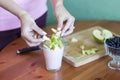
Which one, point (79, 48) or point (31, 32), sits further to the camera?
point (79, 48)

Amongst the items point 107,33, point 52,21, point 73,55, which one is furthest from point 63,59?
point 52,21

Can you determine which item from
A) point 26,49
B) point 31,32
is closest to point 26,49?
point 26,49

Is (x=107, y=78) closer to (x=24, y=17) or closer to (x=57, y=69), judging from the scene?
(x=57, y=69)

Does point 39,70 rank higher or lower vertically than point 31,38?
lower

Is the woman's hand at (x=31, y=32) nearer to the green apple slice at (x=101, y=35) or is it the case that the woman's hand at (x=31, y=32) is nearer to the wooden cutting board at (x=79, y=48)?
the wooden cutting board at (x=79, y=48)

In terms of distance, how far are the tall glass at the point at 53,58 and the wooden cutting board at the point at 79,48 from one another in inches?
2.6

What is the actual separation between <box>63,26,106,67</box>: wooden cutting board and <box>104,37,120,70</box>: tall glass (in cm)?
8

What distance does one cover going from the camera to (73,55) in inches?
44.7

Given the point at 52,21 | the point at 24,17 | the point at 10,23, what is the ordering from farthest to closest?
the point at 52,21, the point at 10,23, the point at 24,17

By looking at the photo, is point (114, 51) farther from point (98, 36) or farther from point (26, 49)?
point (26, 49)

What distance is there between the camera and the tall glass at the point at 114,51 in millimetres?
1029

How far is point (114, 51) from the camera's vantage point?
3.39 feet

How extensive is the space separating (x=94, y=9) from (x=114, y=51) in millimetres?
678

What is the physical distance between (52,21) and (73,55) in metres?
0.78
